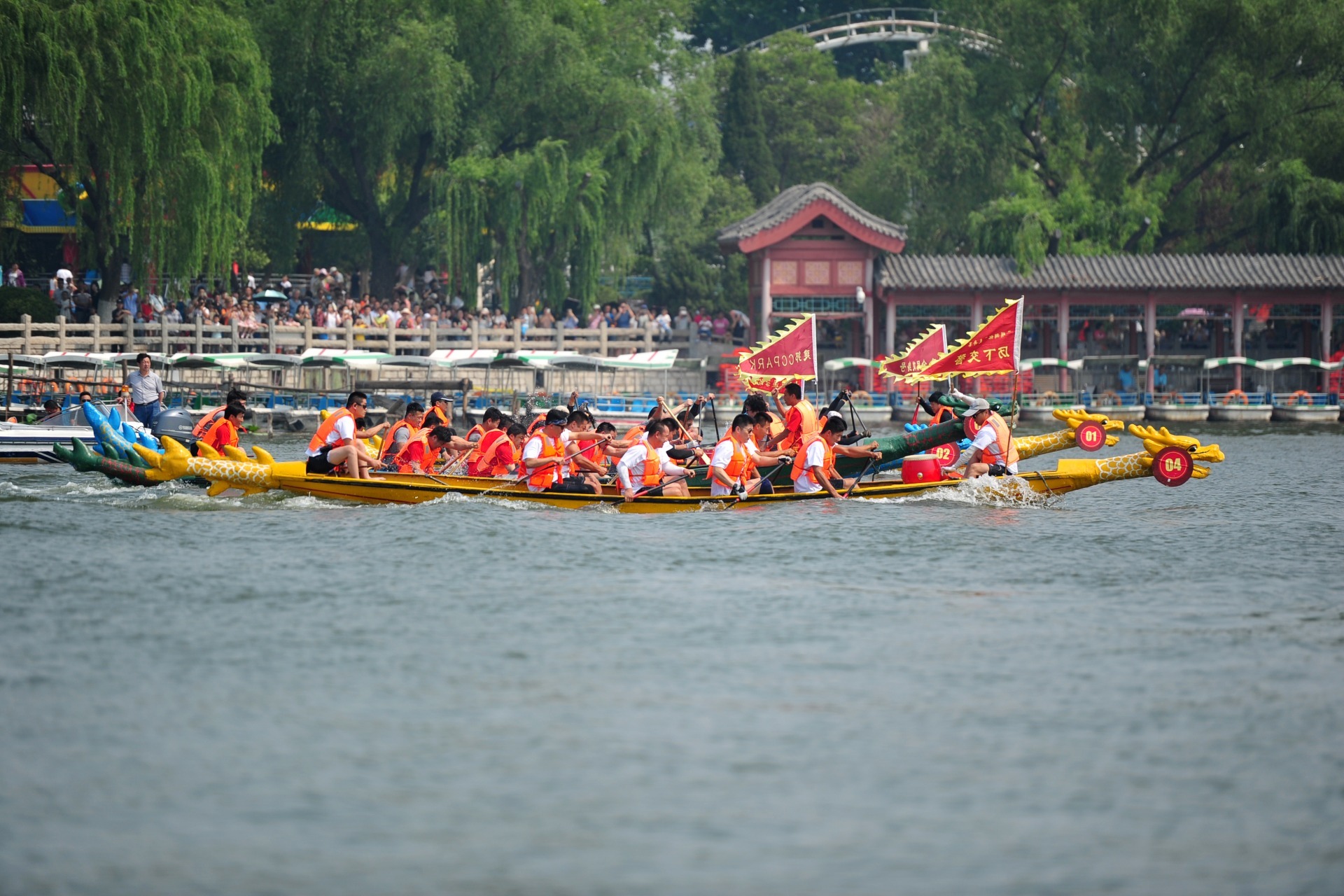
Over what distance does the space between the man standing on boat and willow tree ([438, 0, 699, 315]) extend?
16713mm

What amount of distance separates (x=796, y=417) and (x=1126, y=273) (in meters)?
25.4

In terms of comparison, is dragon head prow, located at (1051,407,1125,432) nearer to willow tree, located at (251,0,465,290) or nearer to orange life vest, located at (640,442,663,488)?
orange life vest, located at (640,442,663,488)

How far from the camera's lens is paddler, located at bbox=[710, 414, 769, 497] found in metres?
18.2

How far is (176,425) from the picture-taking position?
2764 centimetres

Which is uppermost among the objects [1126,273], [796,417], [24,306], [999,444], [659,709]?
[1126,273]

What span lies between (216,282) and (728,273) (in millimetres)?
15994

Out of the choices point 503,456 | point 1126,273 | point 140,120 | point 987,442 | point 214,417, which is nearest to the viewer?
point 503,456

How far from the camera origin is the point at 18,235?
128ft

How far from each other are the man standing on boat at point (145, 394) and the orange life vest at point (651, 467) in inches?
457

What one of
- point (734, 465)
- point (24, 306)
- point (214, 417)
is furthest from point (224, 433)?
point (24, 306)

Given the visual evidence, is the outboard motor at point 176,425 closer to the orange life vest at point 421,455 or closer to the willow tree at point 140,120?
the orange life vest at point 421,455

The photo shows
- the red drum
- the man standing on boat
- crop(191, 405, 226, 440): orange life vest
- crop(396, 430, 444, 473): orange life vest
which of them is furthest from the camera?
the man standing on boat

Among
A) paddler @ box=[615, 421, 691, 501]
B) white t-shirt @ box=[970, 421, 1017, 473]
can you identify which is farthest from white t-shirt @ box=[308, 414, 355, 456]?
white t-shirt @ box=[970, 421, 1017, 473]

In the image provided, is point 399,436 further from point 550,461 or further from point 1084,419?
point 1084,419
